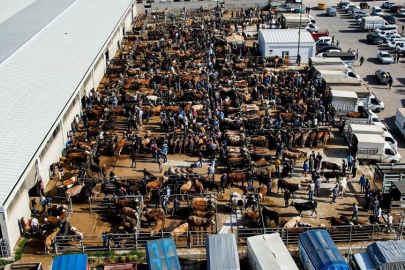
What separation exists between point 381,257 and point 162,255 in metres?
9.98

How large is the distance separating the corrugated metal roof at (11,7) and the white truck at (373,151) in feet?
119

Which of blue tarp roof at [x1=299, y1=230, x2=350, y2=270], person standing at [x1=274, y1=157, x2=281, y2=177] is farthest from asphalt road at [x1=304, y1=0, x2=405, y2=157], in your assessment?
blue tarp roof at [x1=299, y1=230, x2=350, y2=270]

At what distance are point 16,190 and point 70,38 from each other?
24.8 metres

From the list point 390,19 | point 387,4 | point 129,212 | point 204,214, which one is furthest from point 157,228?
point 387,4

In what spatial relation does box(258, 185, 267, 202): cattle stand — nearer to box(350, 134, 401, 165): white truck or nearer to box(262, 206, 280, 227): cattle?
box(262, 206, 280, 227): cattle

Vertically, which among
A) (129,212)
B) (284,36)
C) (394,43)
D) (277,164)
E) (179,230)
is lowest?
(179,230)

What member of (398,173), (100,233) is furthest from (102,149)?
(398,173)

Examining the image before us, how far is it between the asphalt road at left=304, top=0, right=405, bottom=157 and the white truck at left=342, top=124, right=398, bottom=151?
1.31m

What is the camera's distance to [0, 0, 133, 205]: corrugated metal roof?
3212 centimetres

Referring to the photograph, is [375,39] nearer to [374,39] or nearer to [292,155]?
[374,39]

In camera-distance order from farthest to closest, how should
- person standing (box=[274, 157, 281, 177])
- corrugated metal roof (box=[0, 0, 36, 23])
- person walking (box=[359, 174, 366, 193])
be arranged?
corrugated metal roof (box=[0, 0, 36, 23]), person standing (box=[274, 157, 281, 177]), person walking (box=[359, 174, 366, 193])

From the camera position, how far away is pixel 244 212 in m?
32.0

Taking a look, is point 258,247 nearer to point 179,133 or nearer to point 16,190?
point 16,190

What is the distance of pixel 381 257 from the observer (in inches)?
1012
